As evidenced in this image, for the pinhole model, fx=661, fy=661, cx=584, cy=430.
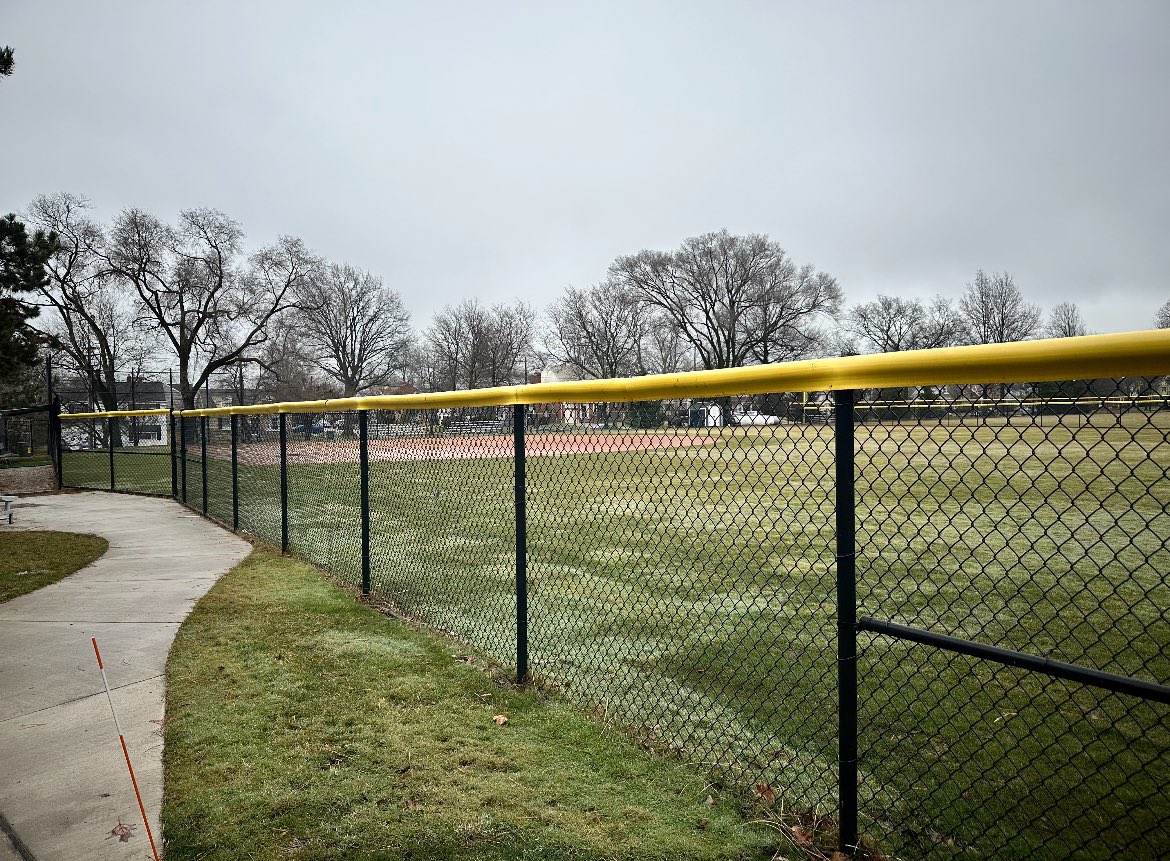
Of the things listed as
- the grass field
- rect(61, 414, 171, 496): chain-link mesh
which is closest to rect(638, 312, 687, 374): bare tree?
rect(61, 414, 171, 496): chain-link mesh

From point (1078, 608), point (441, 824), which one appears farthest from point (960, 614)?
point (441, 824)

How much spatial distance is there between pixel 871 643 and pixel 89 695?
168 inches

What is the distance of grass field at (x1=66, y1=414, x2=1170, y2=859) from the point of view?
2566 millimetres

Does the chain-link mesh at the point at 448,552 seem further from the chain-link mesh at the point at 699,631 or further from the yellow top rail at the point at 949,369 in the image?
the yellow top rail at the point at 949,369

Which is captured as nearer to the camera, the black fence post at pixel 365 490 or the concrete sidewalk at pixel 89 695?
the concrete sidewalk at pixel 89 695

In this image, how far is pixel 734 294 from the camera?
5581 cm

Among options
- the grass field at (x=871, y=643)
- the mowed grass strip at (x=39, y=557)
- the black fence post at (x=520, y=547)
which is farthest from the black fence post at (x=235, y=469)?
the black fence post at (x=520, y=547)

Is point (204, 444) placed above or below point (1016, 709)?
above

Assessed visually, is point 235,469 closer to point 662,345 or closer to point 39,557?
point 39,557

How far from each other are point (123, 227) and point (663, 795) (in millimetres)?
38435

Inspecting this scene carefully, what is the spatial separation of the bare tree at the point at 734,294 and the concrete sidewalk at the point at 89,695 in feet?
169

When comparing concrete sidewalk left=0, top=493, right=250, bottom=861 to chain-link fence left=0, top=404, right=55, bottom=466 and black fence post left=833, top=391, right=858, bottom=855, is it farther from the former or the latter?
chain-link fence left=0, top=404, right=55, bottom=466

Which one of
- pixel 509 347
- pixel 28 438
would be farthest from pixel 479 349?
pixel 28 438

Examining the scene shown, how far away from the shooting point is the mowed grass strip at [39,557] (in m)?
5.90
